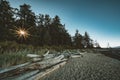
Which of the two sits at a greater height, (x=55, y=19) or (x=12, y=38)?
(x=55, y=19)

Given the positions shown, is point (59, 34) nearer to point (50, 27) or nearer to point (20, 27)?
point (50, 27)

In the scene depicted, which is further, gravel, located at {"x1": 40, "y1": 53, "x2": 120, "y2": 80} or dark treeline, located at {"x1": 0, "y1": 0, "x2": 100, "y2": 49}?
dark treeline, located at {"x1": 0, "y1": 0, "x2": 100, "y2": 49}

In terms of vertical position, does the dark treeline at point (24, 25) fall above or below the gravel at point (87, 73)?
above

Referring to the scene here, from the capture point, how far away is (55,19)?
154 ft

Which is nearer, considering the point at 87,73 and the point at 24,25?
the point at 87,73

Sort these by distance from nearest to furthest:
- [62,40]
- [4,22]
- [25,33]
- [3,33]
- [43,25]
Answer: [3,33], [4,22], [25,33], [43,25], [62,40]

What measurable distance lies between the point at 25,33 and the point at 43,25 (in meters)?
15.5

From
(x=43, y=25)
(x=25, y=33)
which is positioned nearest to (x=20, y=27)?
(x=25, y=33)

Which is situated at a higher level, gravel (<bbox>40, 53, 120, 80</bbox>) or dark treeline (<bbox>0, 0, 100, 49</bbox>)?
dark treeline (<bbox>0, 0, 100, 49</bbox>)

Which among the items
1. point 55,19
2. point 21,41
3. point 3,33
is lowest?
point 21,41

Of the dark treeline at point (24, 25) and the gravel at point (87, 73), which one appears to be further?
the dark treeline at point (24, 25)

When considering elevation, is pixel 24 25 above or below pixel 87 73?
above

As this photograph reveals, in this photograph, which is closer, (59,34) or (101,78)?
(101,78)

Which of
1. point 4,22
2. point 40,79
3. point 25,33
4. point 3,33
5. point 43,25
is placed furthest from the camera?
point 43,25
